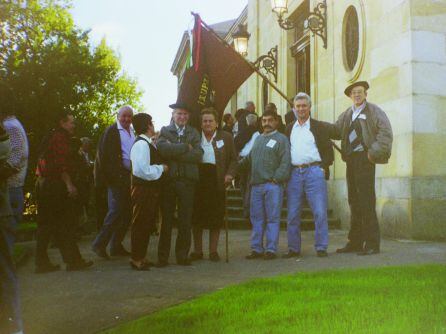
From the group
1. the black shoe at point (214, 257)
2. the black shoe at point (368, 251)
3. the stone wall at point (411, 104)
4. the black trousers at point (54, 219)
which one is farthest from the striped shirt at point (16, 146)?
the stone wall at point (411, 104)

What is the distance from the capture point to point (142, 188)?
22.3 ft

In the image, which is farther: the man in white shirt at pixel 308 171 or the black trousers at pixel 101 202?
the black trousers at pixel 101 202

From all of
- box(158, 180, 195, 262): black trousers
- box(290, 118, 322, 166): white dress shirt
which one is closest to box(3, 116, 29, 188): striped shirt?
box(158, 180, 195, 262): black trousers

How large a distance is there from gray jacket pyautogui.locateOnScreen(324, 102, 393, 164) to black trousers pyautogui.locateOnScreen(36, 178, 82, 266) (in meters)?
3.41

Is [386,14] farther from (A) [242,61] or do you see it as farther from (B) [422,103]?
(A) [242,61]

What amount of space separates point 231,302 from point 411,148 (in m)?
5.53

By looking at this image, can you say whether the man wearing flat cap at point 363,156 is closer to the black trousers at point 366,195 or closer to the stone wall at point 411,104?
the black trousers at point 366,195

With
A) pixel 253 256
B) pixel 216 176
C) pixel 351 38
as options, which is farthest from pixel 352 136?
pixel 351 38

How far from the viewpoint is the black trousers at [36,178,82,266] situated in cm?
683

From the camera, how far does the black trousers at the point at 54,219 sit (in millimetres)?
6832

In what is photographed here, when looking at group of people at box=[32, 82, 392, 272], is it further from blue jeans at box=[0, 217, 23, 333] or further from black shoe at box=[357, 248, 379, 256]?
blue jeans at box=[0, 217, 23, 333]

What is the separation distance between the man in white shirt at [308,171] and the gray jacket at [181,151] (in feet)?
4.38

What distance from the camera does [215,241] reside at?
25.0 ft

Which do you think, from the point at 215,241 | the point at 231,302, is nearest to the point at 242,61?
the point at 215,241
